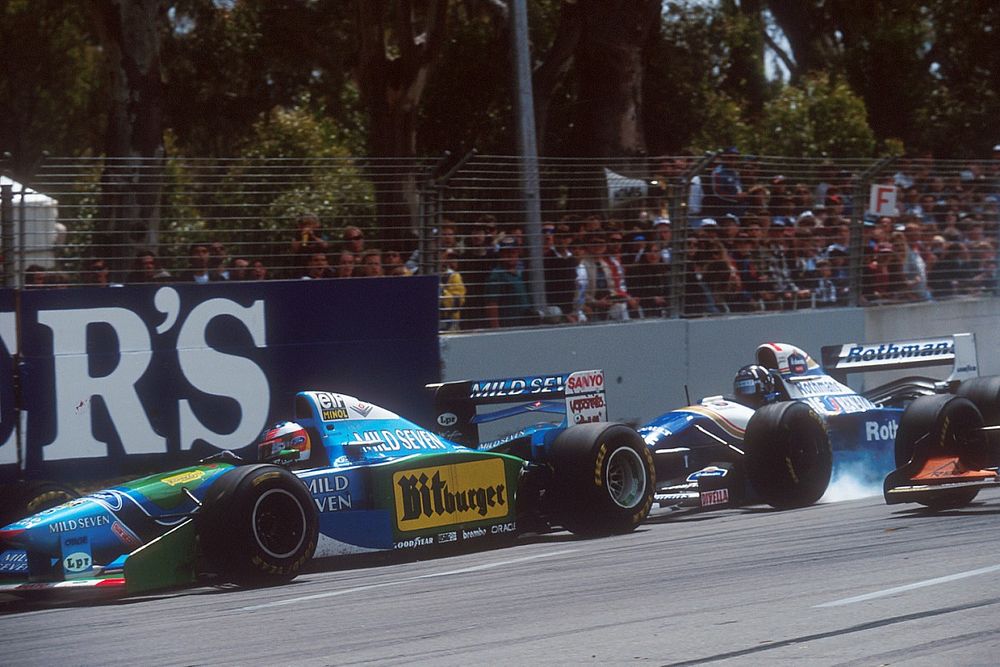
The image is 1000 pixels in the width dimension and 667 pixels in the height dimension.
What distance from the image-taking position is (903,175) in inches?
631

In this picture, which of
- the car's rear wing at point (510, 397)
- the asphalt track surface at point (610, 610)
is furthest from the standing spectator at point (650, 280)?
the asphalt track surface at point (610, 610)

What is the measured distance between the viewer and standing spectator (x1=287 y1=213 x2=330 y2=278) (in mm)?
11227

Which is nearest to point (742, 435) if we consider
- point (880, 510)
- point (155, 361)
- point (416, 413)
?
point (880, 510)

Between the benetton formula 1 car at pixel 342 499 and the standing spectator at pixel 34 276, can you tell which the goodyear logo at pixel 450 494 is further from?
the standing spectator at pixel 34 276

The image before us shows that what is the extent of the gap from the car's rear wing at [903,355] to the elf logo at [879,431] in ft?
1.98

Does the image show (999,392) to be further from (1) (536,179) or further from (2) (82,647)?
(2) (82,647)

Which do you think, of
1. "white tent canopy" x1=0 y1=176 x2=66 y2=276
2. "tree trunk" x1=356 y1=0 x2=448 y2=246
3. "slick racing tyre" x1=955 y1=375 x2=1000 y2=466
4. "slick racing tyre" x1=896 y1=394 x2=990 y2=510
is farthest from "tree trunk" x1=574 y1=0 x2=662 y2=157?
"slick racing tyre" x1=896 y1=394 x2=990 y2=510

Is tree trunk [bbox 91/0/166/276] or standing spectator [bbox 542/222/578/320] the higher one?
tree trunk [bbox 91/0/166/276]

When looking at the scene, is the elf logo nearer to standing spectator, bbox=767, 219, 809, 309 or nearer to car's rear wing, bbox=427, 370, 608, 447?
car's rear wing, bbox=427, 370, 608, 447

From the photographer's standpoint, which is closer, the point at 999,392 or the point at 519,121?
the point at 999,392

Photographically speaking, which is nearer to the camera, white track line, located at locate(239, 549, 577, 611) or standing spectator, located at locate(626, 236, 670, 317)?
white track line, located at locate(239, 549, 577, 611)

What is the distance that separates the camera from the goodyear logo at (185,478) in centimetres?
836

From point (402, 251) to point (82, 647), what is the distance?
624 cm

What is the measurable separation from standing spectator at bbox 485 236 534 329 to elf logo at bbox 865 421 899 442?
9.93 ft
